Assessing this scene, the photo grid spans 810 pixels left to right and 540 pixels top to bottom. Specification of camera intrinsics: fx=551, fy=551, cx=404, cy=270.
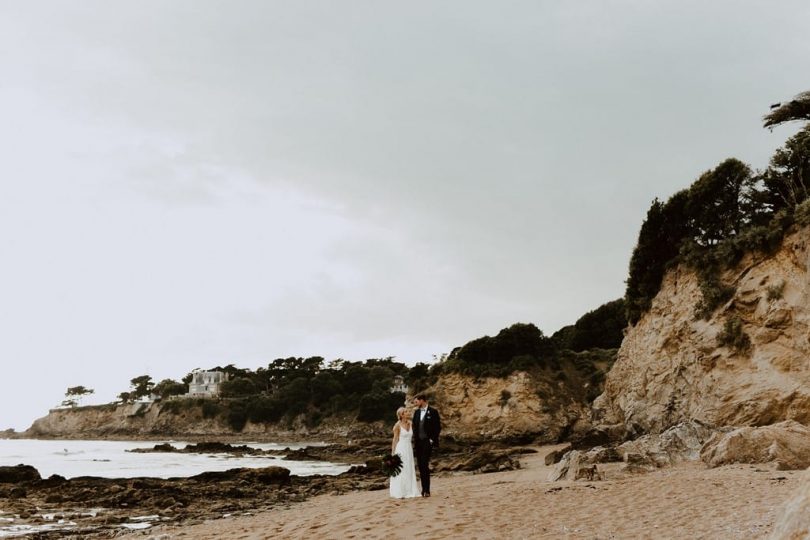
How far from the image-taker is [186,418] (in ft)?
298

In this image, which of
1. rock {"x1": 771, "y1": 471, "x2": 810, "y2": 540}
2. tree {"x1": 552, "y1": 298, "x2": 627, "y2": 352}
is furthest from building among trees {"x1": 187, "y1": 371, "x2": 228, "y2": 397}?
rock {"x1": 771, "y1": 471, "x2": 810, "y2": 540}

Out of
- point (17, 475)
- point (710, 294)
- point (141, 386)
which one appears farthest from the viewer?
point (141, 386)

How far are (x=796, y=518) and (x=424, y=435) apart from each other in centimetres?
749

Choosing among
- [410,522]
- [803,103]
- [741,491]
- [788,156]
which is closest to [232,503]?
[410,522]

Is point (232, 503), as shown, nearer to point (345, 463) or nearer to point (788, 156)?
point (345, 463)

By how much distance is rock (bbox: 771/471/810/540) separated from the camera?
3.56 meters

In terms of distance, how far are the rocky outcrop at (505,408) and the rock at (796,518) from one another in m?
38.8

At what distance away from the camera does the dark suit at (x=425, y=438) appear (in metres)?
10.6

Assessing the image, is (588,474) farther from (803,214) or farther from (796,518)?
(803,214)

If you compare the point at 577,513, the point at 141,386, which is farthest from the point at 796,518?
the point at 141,386

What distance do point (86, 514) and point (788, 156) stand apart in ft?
101

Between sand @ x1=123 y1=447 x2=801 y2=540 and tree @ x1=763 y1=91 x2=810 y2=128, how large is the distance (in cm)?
1691

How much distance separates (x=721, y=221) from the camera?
2681cm

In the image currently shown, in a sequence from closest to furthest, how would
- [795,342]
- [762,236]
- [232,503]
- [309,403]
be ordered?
[232,503] < [795,342] < [762,236] < [309,403]
